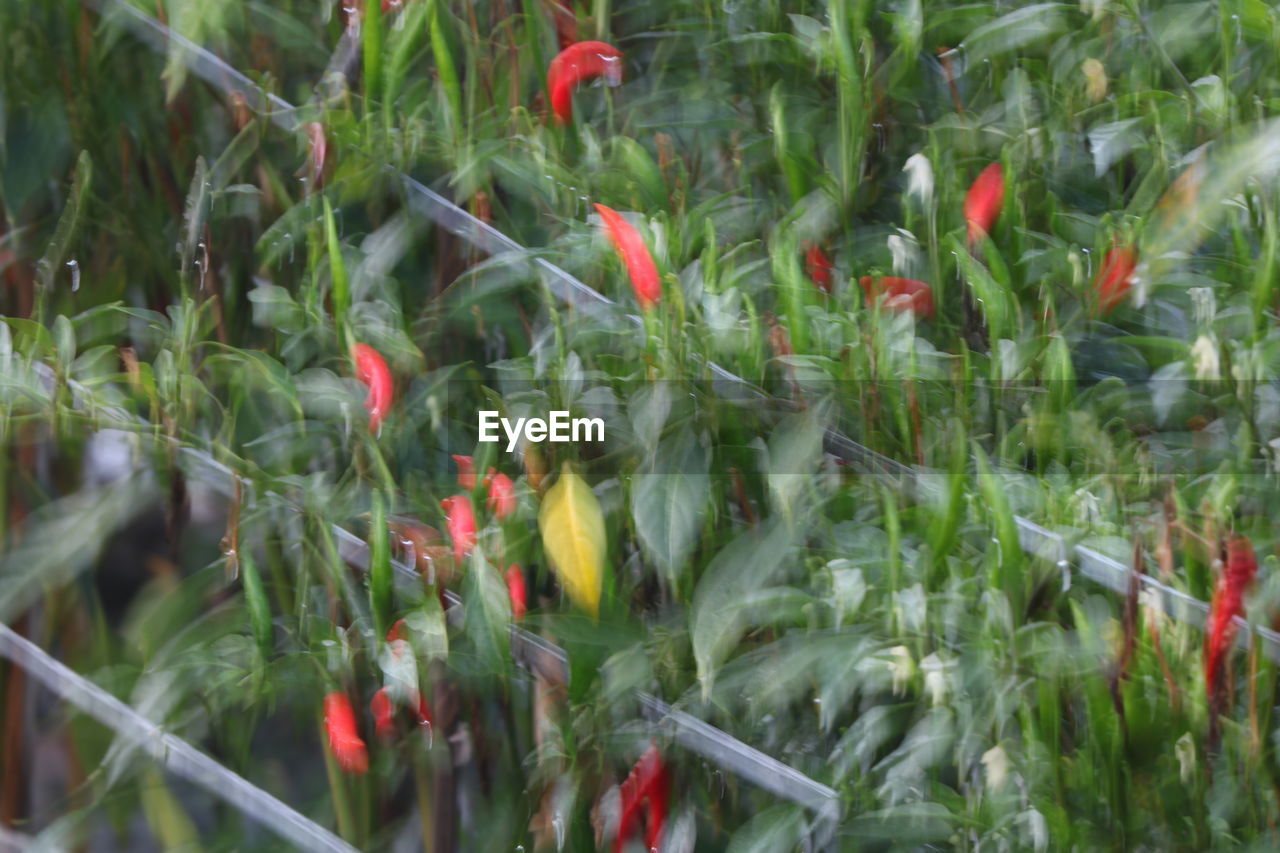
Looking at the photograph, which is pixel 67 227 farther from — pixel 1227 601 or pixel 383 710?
pixel 1227 601

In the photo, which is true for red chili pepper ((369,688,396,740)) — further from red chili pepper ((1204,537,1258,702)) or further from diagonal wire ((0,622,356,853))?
red chili pepper ((1204,537,1258,702))

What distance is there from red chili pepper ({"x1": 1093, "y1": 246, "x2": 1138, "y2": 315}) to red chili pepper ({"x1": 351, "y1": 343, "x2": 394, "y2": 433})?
38 centimetres

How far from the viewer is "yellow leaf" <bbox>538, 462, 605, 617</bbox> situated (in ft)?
1.93

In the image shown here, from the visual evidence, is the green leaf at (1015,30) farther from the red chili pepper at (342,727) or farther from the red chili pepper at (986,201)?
the red chili pepper at (342,727)

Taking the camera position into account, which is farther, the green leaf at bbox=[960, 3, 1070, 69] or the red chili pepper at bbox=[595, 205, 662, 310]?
the green leaf at bbox=[960, 3, 1070, 69]

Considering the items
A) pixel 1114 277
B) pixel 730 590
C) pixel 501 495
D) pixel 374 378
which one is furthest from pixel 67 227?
pixel 1114 277

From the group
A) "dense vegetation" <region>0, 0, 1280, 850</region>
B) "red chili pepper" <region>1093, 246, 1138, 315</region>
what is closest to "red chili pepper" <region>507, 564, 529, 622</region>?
"dense vegetation" <region>0, 0, 1280, 850</region>

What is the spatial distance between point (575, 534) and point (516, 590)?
0.20 ft

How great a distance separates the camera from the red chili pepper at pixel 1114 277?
0.65m

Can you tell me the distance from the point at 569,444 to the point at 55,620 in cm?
42

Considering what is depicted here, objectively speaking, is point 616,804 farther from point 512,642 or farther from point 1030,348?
point 1030,348

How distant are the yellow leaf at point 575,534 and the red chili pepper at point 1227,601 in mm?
264

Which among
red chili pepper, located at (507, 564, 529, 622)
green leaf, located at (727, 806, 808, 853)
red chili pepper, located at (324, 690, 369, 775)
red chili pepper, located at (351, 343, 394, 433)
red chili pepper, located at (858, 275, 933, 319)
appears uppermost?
red chili pepper, located at (858, 275, 933, 319)

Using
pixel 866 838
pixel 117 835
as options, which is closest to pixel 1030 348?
pixel 866 838
